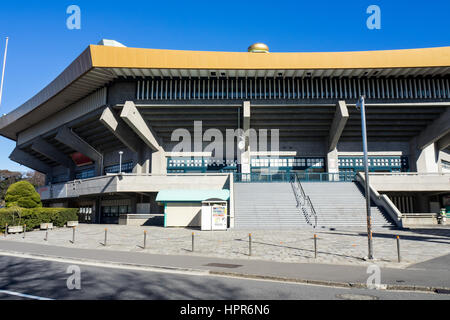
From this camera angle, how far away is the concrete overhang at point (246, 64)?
1160 inches

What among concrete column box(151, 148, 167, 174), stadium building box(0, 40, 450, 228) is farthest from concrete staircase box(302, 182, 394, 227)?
concrete column box(151, 148, 167, 174)

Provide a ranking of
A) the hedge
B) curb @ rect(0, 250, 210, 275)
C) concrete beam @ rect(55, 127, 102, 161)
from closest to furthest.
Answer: curb @ rect(0, 250, 210, 275), the hedge, concrete beam @ rect(55, 127, 102, 161)

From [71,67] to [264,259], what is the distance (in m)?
Result: 29.7

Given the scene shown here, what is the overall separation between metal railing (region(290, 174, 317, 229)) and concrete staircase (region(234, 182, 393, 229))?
338 millimetres

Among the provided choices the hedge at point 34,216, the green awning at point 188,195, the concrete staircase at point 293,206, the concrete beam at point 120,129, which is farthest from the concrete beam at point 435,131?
the hedge at point 34,216

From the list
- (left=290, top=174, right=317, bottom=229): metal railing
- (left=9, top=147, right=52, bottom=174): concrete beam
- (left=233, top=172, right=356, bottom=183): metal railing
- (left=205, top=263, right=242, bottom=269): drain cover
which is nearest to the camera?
(left=205, top=263, right=242, bottom=269): drain cover

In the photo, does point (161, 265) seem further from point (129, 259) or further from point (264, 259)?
point (264, 259)

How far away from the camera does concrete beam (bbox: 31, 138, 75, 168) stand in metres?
A: 45.0

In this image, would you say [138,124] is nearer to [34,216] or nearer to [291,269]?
[34,216]

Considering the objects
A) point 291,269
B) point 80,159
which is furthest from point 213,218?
point 80,159

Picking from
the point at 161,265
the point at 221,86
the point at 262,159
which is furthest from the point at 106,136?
the point at 161,265

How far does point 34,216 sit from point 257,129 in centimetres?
2431

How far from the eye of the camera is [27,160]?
52.5m
